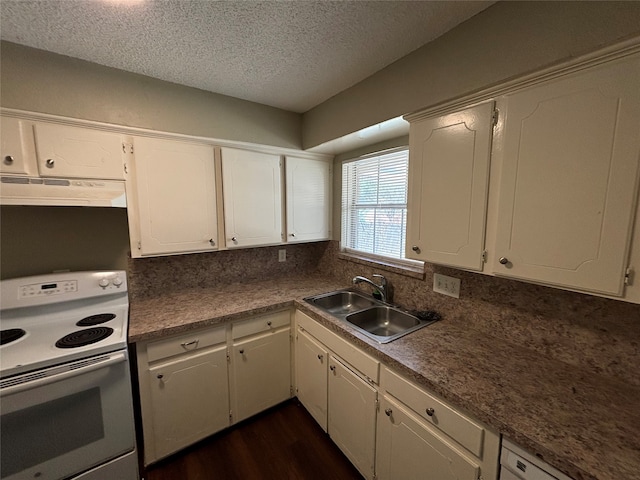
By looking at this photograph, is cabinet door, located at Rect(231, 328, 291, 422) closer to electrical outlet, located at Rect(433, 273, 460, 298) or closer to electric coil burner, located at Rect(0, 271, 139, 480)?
electric coil burner, located at Rect(0, 271, 139, 480)

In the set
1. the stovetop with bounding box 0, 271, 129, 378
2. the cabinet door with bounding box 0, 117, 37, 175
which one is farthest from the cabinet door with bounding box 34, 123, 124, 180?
the stovetop with bounding box 0, 271, 129, 378

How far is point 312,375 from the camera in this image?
1.84m

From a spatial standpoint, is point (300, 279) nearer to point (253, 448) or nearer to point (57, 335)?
point (253, 448)

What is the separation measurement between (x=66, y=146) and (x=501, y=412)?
234 centimetres

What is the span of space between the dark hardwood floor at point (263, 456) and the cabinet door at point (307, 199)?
142 cm

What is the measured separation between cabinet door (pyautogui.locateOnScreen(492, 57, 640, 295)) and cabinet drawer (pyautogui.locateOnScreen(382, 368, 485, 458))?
0.60 metres

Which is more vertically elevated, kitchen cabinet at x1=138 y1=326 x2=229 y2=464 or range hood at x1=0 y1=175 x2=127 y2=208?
range hood at x1=0 y1=175 x2=127 y2=208

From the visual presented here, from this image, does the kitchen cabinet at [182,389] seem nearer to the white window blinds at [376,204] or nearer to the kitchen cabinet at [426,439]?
the kitchen cabinet at [426,439]

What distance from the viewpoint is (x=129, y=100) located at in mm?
1615

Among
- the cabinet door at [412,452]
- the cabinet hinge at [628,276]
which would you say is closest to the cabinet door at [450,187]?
the cabinet hinge at [628,276]

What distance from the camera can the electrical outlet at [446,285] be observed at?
5.08 feet

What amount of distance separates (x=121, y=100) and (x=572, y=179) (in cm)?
229

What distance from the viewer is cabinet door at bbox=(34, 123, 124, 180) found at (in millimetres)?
1383

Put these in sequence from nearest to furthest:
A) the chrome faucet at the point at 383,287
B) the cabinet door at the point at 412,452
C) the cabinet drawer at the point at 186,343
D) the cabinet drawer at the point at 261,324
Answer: the cabinet door at the point at 412,452 < the cabinet drawer at the point at 186,343 < the cabinet drawer at the point at 261,324 < the chrome faucet at the point at 383,287
